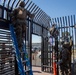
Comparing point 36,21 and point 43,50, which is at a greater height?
point 36,21

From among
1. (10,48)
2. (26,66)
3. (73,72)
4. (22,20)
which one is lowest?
(73,72)

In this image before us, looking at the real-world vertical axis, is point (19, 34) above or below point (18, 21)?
below

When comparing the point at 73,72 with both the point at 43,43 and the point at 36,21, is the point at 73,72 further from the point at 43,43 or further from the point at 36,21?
the point at 36,21

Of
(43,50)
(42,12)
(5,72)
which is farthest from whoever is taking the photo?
(43,50)

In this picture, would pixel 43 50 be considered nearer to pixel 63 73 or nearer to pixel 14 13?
pixel 63 73

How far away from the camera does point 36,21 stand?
32.5 ft

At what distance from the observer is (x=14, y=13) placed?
21.5 ft

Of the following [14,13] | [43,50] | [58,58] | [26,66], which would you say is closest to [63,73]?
[58,58]

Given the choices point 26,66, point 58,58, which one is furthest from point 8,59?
point 58,58

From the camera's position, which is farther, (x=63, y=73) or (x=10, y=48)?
(x=63, y=73)

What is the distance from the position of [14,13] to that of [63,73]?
3.60 metres

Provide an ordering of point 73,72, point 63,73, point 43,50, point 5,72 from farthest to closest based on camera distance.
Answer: point 43,50, point 73,72, point 63,73, point 5,72

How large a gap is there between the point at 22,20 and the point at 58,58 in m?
2.81

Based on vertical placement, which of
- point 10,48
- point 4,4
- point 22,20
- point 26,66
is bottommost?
point 26,66
